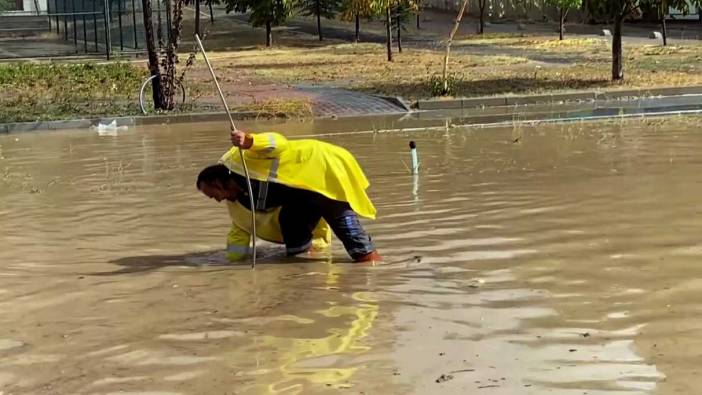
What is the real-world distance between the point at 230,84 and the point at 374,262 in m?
17.7

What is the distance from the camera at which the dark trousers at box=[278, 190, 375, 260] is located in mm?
6961

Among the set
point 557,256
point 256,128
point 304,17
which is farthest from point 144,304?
point 304,17

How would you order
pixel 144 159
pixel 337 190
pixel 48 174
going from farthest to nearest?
pixel 144 159 < pixel 48 174 < pixel 337 190

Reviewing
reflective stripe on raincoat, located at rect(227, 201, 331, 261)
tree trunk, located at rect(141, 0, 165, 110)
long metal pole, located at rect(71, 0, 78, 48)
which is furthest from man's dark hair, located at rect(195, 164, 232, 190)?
long metal pole, located at rect(71, 0, 78, 48)

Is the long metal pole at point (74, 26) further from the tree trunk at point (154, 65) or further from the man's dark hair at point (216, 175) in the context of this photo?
the man's dark hair at point (216, 175)

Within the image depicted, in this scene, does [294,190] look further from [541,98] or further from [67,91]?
[67,91]

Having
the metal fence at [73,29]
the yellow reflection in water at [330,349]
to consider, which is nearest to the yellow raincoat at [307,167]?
the yellow reflection in water at [330,349]

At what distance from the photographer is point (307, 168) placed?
6.89 m

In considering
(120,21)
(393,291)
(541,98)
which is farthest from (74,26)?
(393,291)

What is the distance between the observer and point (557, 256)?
23.2ft

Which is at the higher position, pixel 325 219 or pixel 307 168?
pixel 307 168

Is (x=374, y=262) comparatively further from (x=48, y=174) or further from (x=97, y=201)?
(x=48, y=174)

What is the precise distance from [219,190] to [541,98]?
13.4 metres

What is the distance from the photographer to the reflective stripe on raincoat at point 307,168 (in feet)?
22.5
